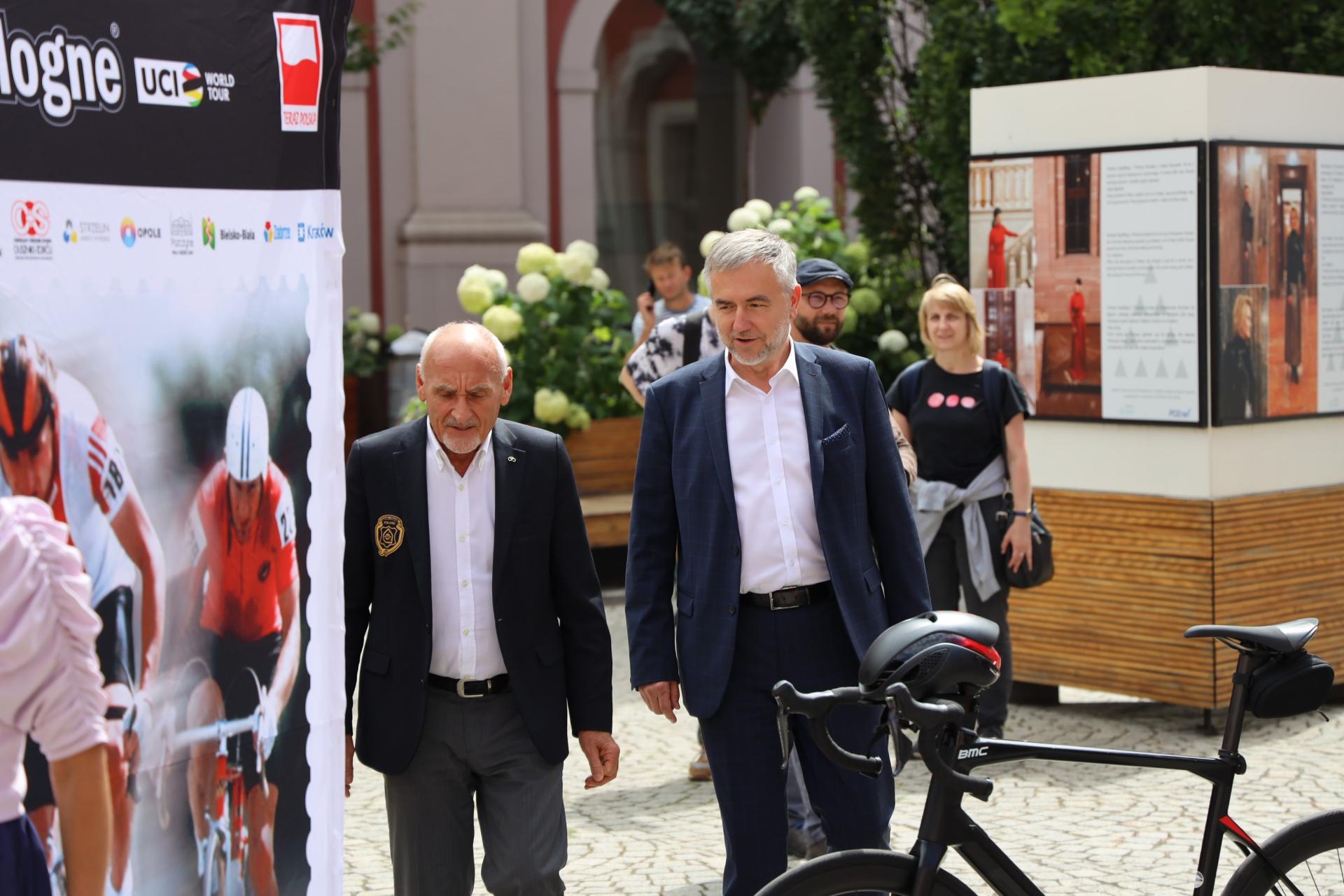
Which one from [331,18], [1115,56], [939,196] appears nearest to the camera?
[331,18]

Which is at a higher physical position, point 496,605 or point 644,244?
point 644,244

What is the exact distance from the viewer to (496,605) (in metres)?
3.95

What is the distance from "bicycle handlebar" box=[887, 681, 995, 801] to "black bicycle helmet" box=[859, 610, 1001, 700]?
0.03m

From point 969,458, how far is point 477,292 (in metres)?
4.72

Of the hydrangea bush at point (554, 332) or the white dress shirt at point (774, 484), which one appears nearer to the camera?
the white dress shirt at point (774, 484)

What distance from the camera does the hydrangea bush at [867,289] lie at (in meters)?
11.6

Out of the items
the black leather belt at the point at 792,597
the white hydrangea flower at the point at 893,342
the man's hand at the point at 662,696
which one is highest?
the white hydrangea flower at the point at 893,342

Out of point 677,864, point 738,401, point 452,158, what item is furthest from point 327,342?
point 452,158

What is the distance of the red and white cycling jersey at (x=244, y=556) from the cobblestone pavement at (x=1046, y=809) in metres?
2.22

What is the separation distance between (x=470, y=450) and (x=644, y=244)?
1341 centimetres

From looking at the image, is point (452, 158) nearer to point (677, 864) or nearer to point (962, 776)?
point (677, 864)

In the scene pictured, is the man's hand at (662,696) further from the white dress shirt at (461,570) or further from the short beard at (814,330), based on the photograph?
the short beard at (814,330)

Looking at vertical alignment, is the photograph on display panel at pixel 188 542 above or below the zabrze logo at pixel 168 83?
below

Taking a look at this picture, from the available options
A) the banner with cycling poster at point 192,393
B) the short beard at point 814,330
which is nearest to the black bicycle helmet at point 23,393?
the banner with cycling poster at point 192,393
